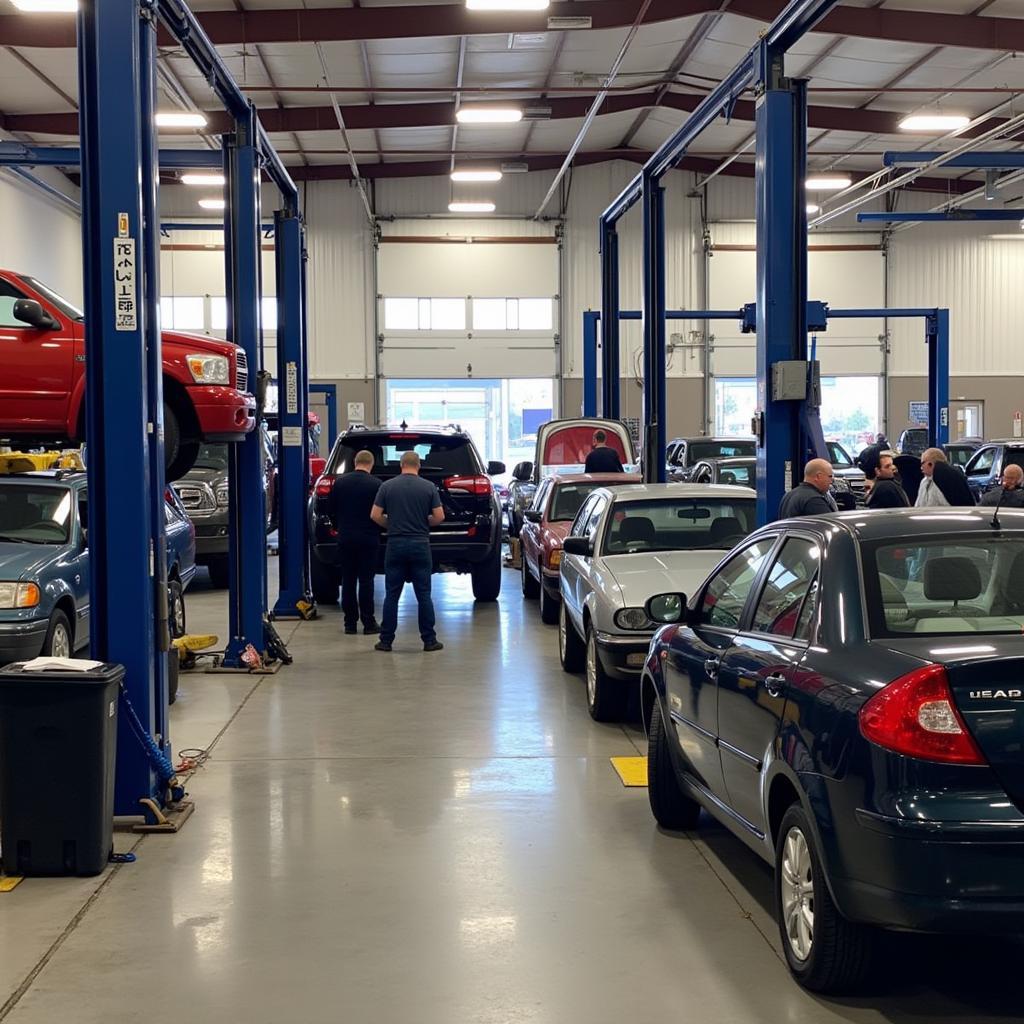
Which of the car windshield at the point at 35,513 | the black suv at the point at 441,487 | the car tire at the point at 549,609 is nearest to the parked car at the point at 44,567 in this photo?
the car windshield at the point at 35,513

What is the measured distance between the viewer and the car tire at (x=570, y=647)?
1018 cm

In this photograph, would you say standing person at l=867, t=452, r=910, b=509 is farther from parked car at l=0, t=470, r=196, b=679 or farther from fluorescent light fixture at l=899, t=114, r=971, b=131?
fluorescent light fixture at l=899, t=114, r=971, b=131

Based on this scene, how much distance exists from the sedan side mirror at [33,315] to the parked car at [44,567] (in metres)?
1.38

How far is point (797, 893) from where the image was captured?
423cm

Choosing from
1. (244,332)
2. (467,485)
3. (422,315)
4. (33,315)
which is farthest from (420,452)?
(422,315)

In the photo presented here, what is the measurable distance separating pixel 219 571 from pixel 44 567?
7.45 metres

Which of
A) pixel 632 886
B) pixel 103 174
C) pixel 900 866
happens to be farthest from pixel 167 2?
pixel 900 866

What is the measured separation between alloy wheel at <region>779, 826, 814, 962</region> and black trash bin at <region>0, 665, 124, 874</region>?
2940 mm

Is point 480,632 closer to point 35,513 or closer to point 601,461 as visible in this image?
point 601,461

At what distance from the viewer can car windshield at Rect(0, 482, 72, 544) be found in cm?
973

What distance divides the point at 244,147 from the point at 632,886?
24.3ft

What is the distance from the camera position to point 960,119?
70.6 ft

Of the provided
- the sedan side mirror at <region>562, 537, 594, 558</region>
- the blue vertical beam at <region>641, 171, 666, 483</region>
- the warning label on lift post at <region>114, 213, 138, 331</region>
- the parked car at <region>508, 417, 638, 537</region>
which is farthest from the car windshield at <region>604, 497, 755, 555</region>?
the parked car at <region>508, 417, 638, 537</region>

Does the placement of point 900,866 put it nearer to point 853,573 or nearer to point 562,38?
point 853,573
